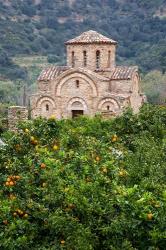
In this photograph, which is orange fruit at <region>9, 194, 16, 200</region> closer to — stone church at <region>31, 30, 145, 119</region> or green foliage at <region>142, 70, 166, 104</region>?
stone church at <region>31, 30, 145, 119</region>

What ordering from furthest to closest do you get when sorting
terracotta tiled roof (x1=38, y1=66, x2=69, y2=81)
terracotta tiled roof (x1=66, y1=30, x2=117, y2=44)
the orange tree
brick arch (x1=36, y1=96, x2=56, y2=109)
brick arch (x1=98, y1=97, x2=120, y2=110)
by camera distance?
1. terracotta tiled roof (x1=38, y1=66, x2=69, y2=81)
2. brick arch (x1=36, y1=96, x2=56, y2=109)
3. terracotta tiled roof (x1=66, y1=30, x2=117, y2=44)
4. brick arch (x1=98, y1=97, x2=120, y2=110)
5. the orange tree

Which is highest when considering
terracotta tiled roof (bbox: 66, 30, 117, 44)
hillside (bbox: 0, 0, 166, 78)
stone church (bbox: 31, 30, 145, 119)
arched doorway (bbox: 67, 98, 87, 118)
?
hillside (bbox: 0, 0, 166, 78)

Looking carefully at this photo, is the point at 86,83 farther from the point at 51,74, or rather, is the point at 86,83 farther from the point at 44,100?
the point at 44,100

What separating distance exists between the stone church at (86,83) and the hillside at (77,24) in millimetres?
40952

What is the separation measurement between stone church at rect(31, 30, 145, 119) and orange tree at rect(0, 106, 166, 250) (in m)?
20.5

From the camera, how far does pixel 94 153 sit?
9969 millimetres

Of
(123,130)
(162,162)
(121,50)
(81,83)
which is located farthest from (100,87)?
(121,50)

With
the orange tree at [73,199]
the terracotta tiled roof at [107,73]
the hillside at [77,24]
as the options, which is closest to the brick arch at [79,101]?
the terracotta tiled roof at [107,73]

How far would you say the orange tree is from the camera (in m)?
8.14

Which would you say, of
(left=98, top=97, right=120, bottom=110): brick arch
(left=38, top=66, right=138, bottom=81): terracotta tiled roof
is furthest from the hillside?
(left=98, top=97, right=120, bottom=110): brick arch

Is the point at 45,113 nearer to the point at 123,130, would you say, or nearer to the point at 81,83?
the point at 81,83

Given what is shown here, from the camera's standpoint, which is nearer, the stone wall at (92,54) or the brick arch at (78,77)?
the brick arch at (78,77)

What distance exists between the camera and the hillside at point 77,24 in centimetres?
7725

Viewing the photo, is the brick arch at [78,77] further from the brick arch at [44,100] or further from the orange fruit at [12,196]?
the orange fruit at [12,196]
